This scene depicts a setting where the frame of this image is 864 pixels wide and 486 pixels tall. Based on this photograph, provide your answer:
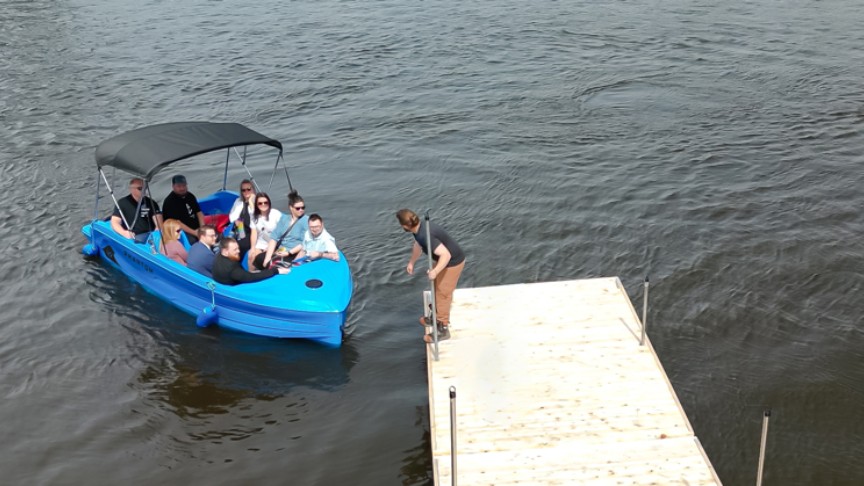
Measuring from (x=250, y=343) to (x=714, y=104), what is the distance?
42.2ft

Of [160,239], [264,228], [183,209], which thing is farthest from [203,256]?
[183,209]

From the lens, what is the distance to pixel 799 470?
360 inches

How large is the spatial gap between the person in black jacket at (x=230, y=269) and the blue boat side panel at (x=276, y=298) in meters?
0.09

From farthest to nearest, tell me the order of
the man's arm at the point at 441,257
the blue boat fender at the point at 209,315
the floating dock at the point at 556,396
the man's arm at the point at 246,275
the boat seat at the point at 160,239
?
1. the boat seat at the point at 160,239
2. the blue boat fender at the point at 209,315
3. the man's arm at the point at 246,275
4. the man's arm at the point at 441,257
5. the floating dock at the point at 556,396

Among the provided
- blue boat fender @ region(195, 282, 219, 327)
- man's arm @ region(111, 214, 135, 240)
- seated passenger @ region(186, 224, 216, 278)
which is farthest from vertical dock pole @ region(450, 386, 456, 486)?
man's arm @ region(111, 214, 135, 240)

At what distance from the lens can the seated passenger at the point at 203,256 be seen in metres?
11.9

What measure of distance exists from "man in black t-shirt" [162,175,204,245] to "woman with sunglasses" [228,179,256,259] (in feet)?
2.07

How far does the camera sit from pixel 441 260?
31.1 feet

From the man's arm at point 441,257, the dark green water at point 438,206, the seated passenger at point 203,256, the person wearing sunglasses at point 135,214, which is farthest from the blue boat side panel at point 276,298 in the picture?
the man's arm at point 441,257

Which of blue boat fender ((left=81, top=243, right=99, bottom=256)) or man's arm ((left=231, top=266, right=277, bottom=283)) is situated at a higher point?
man's arm ((left=231, top=266, right=277, bottom=283))

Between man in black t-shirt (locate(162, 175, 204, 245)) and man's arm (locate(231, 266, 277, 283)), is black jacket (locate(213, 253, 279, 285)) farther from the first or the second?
man in black t-shirt (locate(162, 175, 204, 245))

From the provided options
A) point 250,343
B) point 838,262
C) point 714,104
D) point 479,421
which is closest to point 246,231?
point 250,343

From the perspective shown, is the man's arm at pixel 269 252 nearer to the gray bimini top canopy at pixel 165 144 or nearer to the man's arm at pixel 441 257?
the gray bimini top canopy at pixel 165 144

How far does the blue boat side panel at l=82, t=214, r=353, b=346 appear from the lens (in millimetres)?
11094
